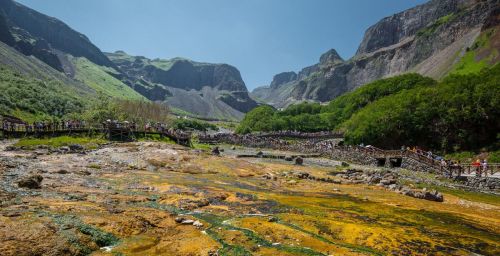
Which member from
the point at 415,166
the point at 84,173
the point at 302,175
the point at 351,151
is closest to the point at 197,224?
the point at 84,173

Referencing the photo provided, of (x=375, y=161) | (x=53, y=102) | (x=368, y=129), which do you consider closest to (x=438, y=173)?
(x=375, y=161)

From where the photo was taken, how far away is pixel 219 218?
53.1 ft

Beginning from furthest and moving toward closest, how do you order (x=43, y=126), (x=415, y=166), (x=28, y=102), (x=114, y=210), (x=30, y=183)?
(x=28, y=102)
(x=43, y=126)
(x=415, y=166)
(x=30, y=183)
(x=114, y=210)

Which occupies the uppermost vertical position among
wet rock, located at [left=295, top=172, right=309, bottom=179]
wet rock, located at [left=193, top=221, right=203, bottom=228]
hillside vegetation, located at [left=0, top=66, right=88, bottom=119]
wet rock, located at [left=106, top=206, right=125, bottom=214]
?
hillside vegetation, located at [left=0, top=66, right=88, bottom=119]

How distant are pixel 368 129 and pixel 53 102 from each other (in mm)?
114418

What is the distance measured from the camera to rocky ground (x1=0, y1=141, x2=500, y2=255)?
1168 centimetres

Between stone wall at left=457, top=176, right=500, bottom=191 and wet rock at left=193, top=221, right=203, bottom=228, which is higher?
stone wall at left=457, top=176, right=500, bottom=191

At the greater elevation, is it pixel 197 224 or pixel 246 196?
pixel 246 196

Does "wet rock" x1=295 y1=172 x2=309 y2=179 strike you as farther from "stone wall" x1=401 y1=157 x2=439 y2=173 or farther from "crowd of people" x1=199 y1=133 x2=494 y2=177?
"stone wall" x1=401 y1=157 x2=439 y2=173

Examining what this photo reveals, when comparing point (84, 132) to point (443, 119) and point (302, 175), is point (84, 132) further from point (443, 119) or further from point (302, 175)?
point (443, 119)

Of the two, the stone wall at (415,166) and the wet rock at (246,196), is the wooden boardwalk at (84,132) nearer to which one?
the wet rock at (246,196)

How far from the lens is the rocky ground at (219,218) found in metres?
11.7

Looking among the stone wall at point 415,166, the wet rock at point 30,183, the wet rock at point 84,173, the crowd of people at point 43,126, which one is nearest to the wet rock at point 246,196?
the wet rock at point 30,183

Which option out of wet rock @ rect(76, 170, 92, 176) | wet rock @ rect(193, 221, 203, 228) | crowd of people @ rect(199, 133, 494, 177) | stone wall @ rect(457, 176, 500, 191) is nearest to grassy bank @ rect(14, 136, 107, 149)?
wet rock @ rect(76, 170, 92, 176)
